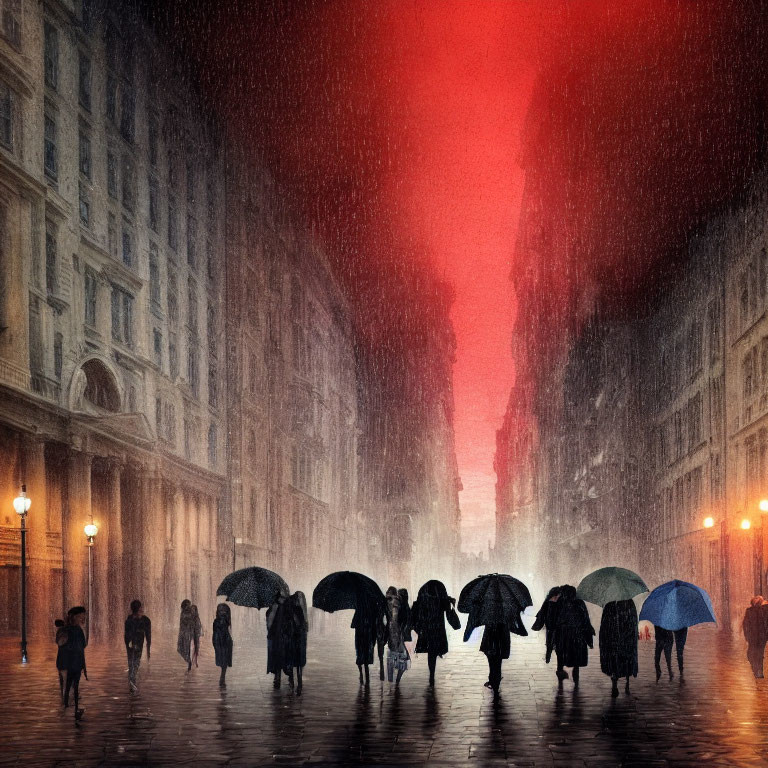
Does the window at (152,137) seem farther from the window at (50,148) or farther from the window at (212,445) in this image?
the window at (212,445)

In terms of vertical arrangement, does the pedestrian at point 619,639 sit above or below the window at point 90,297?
below

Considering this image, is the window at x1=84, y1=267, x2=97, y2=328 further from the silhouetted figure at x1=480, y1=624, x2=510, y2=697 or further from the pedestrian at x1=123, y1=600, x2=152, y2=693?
the silhouetted figure at x1=480, y1=624, x2=510, y2=697

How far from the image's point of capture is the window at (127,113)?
1769 inches

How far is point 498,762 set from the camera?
12016 mm

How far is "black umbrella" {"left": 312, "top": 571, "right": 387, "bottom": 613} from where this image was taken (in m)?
19.7

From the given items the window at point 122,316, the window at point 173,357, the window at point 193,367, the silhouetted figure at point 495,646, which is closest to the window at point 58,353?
the window at point 122,316

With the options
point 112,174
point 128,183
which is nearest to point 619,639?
point 112,174

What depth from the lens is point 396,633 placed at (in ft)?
68.8

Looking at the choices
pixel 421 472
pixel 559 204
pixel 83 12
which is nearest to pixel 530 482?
pixel 421 472

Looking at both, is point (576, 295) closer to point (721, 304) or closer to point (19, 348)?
point (721, 304)

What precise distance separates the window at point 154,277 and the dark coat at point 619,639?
3184cm

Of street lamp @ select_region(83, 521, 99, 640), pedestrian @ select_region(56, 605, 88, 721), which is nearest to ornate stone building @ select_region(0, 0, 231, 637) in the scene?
street lamp @ select_region(83, 521, 99, 640)

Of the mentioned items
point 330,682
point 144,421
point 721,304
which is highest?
point 721,304

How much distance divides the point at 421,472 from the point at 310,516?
87373mm
